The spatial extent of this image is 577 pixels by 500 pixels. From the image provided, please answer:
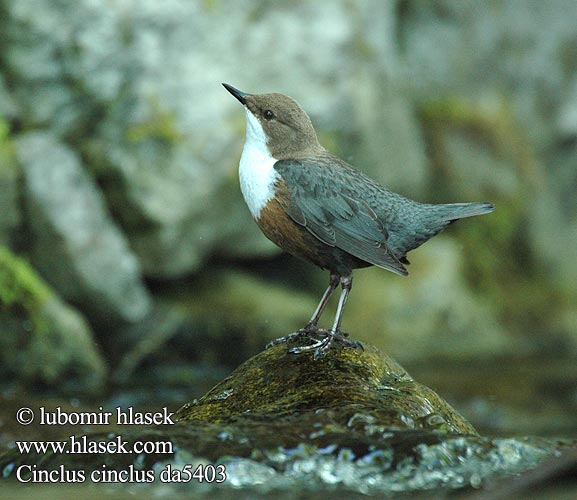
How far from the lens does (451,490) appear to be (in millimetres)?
3096

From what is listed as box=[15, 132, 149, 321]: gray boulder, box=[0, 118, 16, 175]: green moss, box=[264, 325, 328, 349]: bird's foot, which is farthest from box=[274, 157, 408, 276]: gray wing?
box=[0, 118, 16, 175]: green moss

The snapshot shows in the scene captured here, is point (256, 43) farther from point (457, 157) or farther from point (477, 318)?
point (477, 318)

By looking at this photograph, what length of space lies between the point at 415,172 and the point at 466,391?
2.73 meters

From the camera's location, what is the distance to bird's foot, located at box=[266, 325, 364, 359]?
4.16 metres

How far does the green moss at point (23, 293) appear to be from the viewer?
23.5 feet

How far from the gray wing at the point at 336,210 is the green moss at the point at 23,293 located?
11.2 ft

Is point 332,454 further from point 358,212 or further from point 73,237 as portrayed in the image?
point 73,237

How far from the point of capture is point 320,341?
4.29 m

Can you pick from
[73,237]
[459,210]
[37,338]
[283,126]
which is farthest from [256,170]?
[73,237]

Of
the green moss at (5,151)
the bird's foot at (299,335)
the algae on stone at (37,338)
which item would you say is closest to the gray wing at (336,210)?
the bird's foot at (299,335)

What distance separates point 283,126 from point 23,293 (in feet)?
11.5

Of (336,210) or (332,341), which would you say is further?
(336,210)

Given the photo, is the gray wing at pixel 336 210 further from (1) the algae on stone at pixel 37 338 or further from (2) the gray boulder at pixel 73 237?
(2) the gray boulder at pixel 73 237

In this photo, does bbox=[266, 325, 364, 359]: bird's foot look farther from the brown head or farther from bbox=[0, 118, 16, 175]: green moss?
bbox=[0, 118, 16, 175]: green moss
